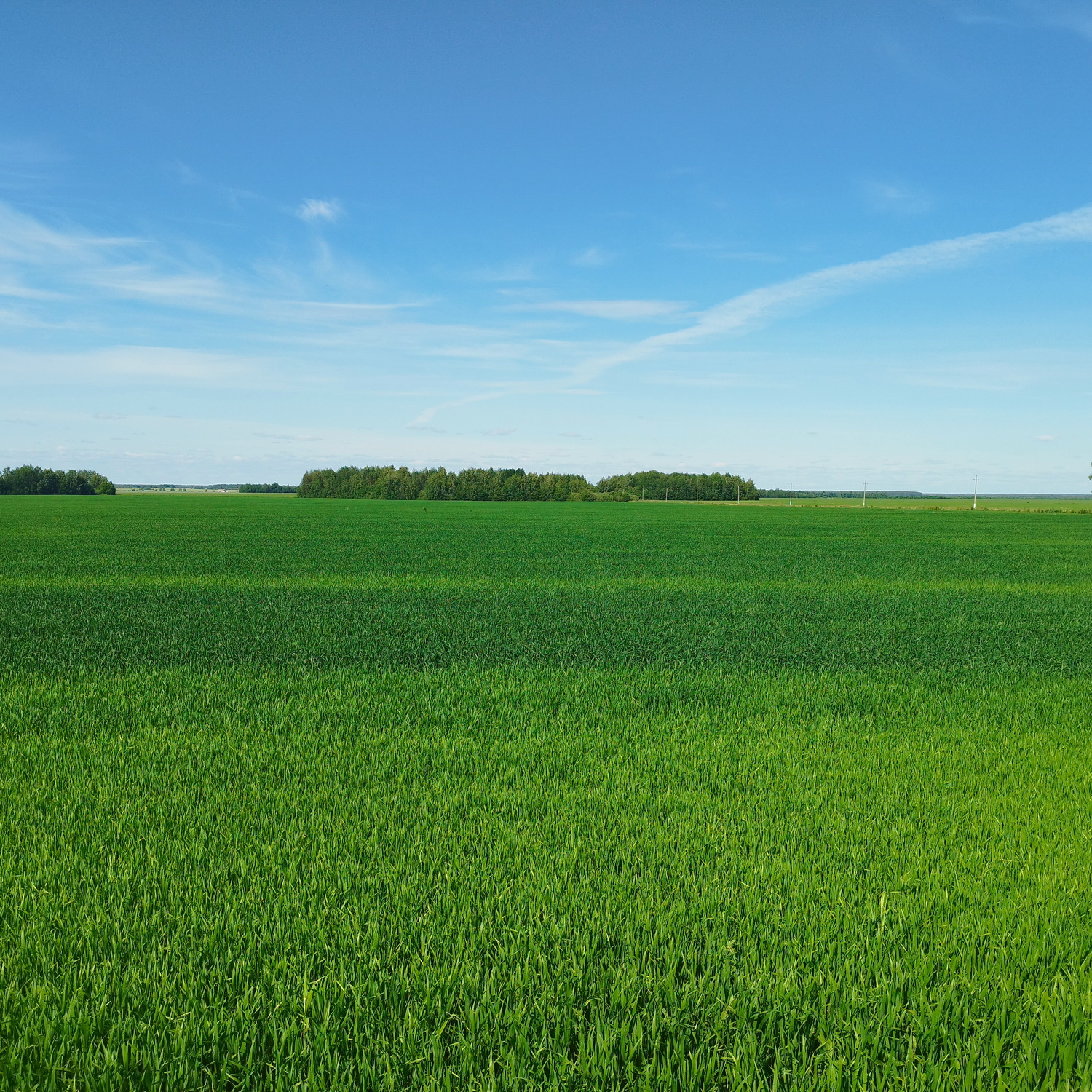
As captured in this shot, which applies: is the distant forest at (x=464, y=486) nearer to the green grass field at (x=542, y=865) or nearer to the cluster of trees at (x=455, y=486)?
the cluster of trees at (x=455, y=486)

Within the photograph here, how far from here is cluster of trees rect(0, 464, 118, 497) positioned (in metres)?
142

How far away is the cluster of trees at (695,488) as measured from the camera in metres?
176

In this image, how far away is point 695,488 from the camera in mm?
176750

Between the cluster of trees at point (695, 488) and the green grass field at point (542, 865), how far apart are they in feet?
545

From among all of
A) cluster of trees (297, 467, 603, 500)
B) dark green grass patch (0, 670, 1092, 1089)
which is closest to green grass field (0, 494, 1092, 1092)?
dark green grass patch (0, 670, 1092, 1089)

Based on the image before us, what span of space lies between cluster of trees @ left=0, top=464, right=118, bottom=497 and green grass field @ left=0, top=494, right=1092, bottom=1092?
156310mm

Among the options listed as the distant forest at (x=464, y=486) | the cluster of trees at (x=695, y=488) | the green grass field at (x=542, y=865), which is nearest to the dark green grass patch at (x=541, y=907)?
the green grass field at (x=542, y=865)

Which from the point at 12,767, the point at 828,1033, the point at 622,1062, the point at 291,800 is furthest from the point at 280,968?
the point at 12,767

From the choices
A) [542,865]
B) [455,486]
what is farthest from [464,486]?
[542,865]

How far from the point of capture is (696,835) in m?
4.91

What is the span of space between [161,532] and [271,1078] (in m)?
41.3

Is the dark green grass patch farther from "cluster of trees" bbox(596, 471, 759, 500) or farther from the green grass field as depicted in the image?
"cluster of trees" bbox(596, 471, 759, 500)

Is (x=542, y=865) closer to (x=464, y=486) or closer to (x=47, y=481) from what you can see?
(x=464, y=486)

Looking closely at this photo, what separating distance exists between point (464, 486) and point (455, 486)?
1968 millimetres
